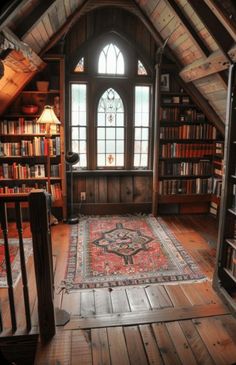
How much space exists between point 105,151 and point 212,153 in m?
1.85

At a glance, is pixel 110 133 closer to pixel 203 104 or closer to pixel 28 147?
pixel 28 147

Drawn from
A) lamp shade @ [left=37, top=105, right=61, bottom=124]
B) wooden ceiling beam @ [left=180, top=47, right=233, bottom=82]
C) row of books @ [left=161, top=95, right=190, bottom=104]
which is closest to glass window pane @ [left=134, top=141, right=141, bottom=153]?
row of books @ [left=161, top=95, right=190, bottom=104]

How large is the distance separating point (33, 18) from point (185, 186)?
132 inches

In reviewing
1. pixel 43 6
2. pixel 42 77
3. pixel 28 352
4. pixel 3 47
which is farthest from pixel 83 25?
pixel 28 352

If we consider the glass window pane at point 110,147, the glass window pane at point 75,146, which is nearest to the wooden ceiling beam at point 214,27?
the glass window pane at point 110,147

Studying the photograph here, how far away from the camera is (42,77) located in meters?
4.38

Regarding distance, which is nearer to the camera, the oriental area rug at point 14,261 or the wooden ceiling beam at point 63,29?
the oriental area rug at point 14,261

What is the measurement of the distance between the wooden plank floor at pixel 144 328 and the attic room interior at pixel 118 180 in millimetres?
11

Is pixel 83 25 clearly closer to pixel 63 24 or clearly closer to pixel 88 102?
pixel 63 24

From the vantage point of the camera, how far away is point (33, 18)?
2.87 metres

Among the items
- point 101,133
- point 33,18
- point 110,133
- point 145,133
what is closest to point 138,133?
point 145,133

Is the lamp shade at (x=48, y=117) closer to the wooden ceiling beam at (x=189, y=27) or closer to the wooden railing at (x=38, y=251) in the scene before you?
the wooden ceiling beam at (x=189, y=27)

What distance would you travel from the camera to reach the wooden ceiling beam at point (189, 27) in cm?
326

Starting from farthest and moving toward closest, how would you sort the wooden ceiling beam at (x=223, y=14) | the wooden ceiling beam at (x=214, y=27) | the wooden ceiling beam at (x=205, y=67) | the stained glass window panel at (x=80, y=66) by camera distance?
1. the stained glass window panel at (x=80, y=66)
2. the wooden ceiling beam at (x=205, y=67)
3. the wooden ceiling beam at (x=214, y=27)
4. the wooden ceiling beam at (x=223, y=14)
